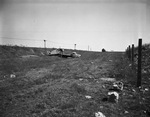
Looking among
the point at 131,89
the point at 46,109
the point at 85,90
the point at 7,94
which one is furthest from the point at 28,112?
the point at 131,89

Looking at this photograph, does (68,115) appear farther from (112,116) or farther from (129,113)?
(129,113)

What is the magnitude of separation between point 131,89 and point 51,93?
8.84 ft

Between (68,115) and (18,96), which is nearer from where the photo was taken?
(68,115)

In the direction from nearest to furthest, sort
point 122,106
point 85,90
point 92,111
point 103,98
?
point 92,111
point 122,106
point 103,98
point 85,90

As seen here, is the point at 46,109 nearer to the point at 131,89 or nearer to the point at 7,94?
the point at 7,94

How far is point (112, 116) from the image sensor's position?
2.52 m

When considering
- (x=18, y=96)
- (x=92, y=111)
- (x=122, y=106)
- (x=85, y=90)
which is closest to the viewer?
(x=92, y=111)

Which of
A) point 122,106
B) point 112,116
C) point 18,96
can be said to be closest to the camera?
point 112,116

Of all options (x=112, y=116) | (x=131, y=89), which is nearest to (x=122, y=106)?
(x=112, y=116)

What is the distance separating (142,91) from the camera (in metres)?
3.73

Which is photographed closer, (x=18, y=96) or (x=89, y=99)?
(x=89, y=99)

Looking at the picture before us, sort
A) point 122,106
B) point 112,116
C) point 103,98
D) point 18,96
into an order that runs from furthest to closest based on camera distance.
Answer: point 18,96
point 103,98
point 122,106
point 112,116

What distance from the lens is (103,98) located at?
3.26 metres

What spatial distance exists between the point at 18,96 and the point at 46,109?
4.29ft
